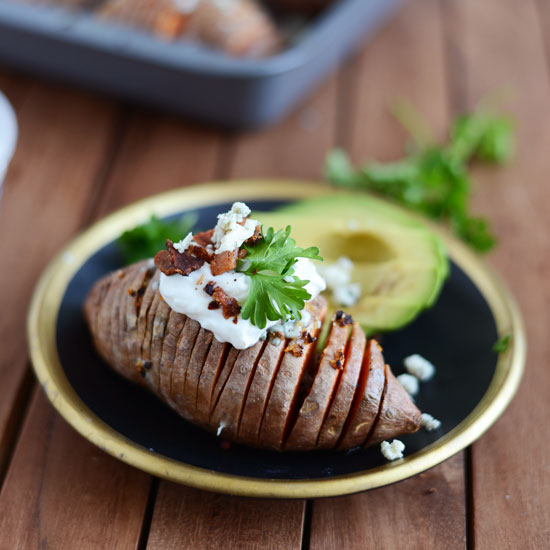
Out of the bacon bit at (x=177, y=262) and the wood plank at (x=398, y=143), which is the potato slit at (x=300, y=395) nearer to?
the wood plank at (x=398, y=143)

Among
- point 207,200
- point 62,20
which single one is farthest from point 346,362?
point 62,20

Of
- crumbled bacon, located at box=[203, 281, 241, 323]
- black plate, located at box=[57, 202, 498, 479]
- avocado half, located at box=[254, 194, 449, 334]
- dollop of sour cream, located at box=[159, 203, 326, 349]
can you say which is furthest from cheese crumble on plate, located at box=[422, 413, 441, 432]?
crumbled bacon, located at box=[203, 281, 241, 323]

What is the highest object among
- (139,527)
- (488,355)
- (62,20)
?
(488,355)

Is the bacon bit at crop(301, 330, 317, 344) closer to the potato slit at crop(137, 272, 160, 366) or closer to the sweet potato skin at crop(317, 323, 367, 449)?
the sweet potato skin at crop(317, 323, 367, 449)

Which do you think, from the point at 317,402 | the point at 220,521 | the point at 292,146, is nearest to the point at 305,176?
the point at 292,146

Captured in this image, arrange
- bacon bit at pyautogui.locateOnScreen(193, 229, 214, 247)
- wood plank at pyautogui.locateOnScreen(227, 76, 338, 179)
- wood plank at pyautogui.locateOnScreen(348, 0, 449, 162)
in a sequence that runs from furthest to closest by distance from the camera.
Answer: wood plank at pyautogui.locateOnScreen(348, 0, 449, 162), wood plank at pyautogui.locateOnScreen(227, 76, 338, 179), bacon bit at pyautogui.locateOnScreen(193, 229, 214, 247)

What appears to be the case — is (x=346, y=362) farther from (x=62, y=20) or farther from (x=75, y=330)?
(x=62, y=20)

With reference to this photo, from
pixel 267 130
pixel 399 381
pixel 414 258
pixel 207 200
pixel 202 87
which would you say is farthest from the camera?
pixel 267 130
